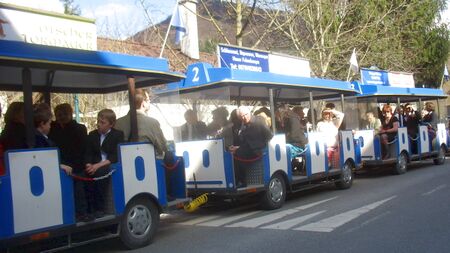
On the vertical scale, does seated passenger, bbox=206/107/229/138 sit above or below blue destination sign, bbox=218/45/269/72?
below

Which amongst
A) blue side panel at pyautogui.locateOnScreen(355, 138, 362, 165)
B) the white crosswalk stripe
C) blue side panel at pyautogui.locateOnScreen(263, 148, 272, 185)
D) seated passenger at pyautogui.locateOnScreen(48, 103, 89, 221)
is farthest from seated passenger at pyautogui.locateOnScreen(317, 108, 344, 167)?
seated passenger at pyautogui.locateOnScreen(48, 103, 89, 221)

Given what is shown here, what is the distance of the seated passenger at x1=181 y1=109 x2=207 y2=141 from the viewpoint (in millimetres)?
9469

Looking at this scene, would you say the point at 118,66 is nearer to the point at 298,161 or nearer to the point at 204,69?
the point at 204,69

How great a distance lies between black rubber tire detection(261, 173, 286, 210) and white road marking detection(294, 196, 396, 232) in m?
1.40

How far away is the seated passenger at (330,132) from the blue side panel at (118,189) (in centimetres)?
593

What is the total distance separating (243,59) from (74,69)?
14.5 feet

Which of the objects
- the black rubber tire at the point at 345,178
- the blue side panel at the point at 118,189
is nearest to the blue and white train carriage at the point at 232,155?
the black rubber tire at the point at 345,178

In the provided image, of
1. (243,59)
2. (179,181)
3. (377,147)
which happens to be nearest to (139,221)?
(179,181)

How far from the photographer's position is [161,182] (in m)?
7.42

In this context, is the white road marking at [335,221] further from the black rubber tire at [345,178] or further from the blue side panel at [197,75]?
the blue side panel at [197,75]

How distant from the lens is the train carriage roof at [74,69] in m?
5.70

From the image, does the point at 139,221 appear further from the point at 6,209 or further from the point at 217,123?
the point at 217,123

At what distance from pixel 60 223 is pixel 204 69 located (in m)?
4.19

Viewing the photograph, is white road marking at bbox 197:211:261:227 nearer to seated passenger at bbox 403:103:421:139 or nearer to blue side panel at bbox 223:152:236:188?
blue side panel at bbox 223:152:236:188
